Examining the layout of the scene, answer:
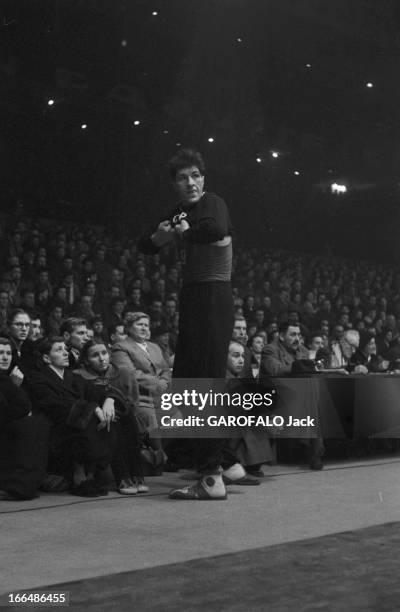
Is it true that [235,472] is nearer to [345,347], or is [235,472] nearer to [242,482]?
[242,482]

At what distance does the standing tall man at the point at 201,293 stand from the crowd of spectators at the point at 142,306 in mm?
548

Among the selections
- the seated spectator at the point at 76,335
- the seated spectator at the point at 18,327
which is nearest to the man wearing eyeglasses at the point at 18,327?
the seated spectator at the point at 18,327

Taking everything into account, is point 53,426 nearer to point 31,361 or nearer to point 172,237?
point 31,361

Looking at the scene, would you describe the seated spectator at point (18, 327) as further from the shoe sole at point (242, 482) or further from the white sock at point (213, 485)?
the white sock at point (213, 485)

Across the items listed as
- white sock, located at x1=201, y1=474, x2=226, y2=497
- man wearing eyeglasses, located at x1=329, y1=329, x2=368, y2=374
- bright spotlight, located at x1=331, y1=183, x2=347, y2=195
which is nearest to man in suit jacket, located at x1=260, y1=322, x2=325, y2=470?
white sock, located at x1=201, y1=474, x2=226, y2=497

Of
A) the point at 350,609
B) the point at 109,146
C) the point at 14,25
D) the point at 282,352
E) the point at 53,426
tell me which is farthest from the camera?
the point at 109,146

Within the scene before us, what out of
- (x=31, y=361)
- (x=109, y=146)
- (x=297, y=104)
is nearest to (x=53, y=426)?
(x=31, y=361)

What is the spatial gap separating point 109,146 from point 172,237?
14158 millimetres

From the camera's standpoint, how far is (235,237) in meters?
7.63

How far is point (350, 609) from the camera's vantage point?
6.63 ft

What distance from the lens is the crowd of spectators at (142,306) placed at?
538cm

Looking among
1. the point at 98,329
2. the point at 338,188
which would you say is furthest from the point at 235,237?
the point at 338,188

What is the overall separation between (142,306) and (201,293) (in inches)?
251

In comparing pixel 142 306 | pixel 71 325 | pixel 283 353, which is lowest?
pixel 283 353
